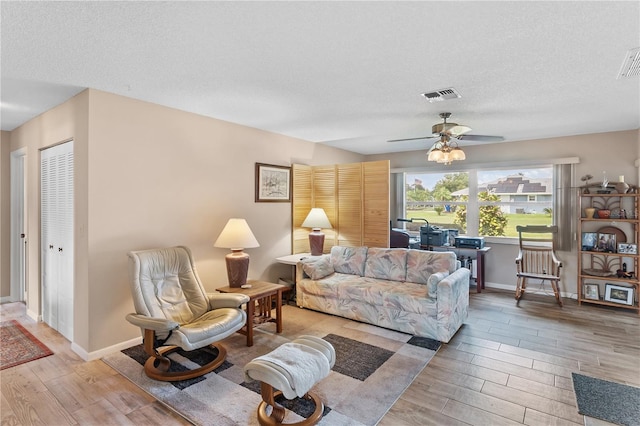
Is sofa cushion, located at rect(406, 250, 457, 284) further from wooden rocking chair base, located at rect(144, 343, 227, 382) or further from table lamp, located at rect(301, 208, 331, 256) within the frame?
wooden rocking chair base, located at rect(144, 343, 227, 382)

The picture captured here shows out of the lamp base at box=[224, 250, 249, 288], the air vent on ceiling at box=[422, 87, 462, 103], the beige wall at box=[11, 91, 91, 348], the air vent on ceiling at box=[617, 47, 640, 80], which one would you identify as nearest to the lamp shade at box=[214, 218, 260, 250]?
the lamp base at box=[224, 250, 249, 288]

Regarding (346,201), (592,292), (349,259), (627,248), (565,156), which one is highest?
(565,156)

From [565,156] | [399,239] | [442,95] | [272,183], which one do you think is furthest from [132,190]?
[565,156]

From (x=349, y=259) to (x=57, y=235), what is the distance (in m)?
3.53

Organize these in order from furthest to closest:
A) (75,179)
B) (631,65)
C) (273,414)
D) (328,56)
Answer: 1. (75,179)
2. (631,65)
3. (328,56)
4. (273,414)

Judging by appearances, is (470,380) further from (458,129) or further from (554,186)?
(554,186)

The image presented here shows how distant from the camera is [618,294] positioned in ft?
14.9

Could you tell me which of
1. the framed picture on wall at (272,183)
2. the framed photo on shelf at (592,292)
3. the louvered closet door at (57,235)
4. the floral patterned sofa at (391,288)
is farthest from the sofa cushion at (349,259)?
the framed photo on shelf at (592,292)

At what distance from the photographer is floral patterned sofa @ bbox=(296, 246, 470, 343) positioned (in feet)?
11.5

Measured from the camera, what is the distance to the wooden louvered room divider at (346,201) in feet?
15.7

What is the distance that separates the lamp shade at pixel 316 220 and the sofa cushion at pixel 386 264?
897 mm

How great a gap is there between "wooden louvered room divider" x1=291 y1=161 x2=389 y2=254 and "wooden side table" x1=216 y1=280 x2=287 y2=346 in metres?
1.60

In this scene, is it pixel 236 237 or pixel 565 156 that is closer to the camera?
pixel 236 237

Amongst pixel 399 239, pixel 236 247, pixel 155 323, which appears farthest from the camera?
pixel 399 239
